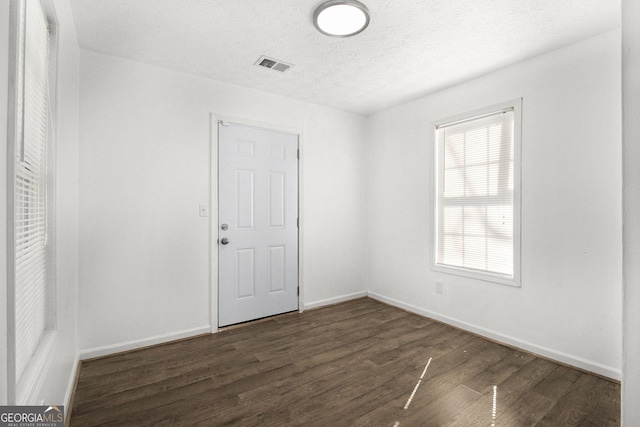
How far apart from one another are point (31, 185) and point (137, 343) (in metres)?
1.95

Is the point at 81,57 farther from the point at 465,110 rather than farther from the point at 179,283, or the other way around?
the point at 465,110

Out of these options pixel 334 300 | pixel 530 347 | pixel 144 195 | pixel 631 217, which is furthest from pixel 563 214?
pixel 144 195

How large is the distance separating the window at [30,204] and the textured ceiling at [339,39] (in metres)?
0.79

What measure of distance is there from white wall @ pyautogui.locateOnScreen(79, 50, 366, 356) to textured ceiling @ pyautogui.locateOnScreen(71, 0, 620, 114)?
23 centimetres

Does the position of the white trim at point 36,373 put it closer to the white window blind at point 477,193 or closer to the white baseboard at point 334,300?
the white baseboard at point 334,300

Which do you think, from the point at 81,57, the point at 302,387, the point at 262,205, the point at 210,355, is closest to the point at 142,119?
the point at 81,57

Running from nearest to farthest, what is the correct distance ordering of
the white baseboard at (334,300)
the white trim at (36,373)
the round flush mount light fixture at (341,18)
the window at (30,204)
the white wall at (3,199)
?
the white wall at (3,199)
the window at (30,204)
the white trim at (36,373)
the round flush mount light fixture at (341,18)
the white baseboard at (334,300)

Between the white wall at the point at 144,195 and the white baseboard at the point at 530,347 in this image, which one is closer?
the white baseboard at the point at 530,347

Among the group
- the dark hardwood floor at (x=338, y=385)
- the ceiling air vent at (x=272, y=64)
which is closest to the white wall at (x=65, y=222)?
the dark hardwood floor at (x=338, y=385)

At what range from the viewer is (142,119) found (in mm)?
2875

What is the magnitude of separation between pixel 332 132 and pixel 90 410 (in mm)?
3572

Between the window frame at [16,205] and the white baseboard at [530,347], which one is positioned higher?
the window frame at [16,205]

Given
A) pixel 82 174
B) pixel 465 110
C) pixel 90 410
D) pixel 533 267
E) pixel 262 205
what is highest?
pixel 465 110

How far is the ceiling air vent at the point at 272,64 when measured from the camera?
9.29 feet
